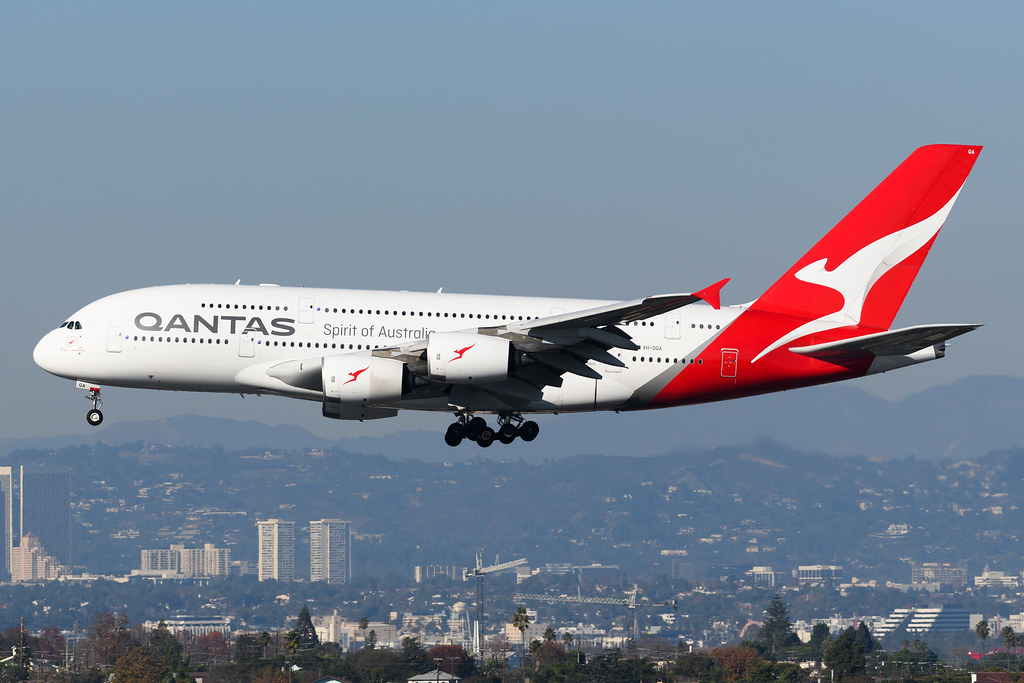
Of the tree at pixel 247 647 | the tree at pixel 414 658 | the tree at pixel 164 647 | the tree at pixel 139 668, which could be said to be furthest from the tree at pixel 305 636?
the tree at pixel 139 668

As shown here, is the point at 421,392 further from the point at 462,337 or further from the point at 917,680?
the point at 917,680

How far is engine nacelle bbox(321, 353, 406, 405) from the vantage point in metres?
38.5

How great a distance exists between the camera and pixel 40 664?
110938 mm

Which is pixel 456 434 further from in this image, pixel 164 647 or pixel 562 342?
pixel 164 647

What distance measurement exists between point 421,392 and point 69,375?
10.9 m

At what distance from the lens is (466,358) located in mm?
38281

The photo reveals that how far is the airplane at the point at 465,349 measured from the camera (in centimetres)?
3875

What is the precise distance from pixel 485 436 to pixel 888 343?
12866 mm

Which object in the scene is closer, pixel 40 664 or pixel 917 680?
pixel 917 680

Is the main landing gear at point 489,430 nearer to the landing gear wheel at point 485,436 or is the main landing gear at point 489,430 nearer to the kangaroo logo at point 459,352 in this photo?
A: the landing gear wheel at point 485,436

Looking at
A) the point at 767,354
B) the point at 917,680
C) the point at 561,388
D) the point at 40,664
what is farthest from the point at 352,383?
the point at 40,664

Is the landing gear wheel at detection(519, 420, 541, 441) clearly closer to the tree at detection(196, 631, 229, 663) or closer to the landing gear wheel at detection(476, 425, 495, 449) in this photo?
the landing gear wheel at detection(476, 425, 495, 449)

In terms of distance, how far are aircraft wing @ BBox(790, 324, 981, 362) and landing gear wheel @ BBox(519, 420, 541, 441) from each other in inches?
335

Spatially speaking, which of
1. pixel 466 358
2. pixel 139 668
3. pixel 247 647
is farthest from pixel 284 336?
pixel 247 647
